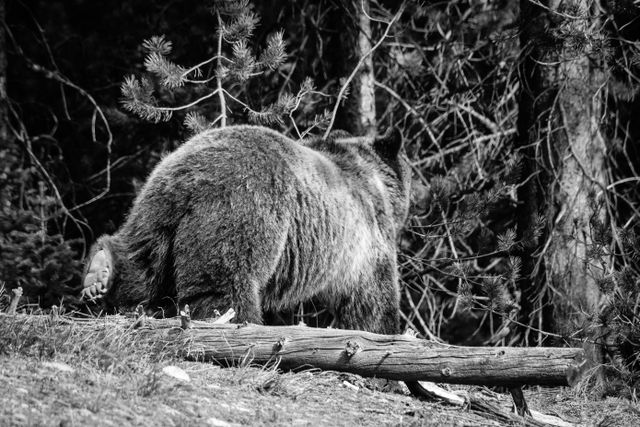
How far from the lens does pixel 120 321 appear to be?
4.17m

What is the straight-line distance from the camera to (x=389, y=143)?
7066 mm

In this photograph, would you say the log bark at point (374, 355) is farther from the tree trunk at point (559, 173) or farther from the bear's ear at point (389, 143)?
the bear's ear at point (389, 143)

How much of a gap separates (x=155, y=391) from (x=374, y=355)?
1189 millimetres

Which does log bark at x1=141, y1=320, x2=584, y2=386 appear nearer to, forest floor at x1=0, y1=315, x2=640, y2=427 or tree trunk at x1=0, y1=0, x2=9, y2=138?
forest floor at x1=0, y1=315, x2=640, y2=427

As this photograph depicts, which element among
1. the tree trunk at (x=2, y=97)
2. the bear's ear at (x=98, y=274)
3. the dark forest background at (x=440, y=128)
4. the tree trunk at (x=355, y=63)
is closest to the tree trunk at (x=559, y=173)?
the dark forest background at (x=440, y=128)

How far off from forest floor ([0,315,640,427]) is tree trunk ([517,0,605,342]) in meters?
2.68

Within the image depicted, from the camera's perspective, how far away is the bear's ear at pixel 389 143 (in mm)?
7048

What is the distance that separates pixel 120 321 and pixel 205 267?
0.88 meters

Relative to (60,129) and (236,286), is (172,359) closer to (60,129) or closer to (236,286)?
(236,286)

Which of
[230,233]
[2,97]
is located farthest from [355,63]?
[2,97]

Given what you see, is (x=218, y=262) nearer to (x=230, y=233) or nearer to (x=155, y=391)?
(x=230, y=233)

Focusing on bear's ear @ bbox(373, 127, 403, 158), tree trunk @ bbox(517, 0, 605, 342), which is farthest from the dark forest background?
bear's ear @ bbox(373, 127, 403, 158)

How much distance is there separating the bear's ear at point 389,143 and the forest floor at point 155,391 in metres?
2.85

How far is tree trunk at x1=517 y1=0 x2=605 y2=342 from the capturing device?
677 cm
